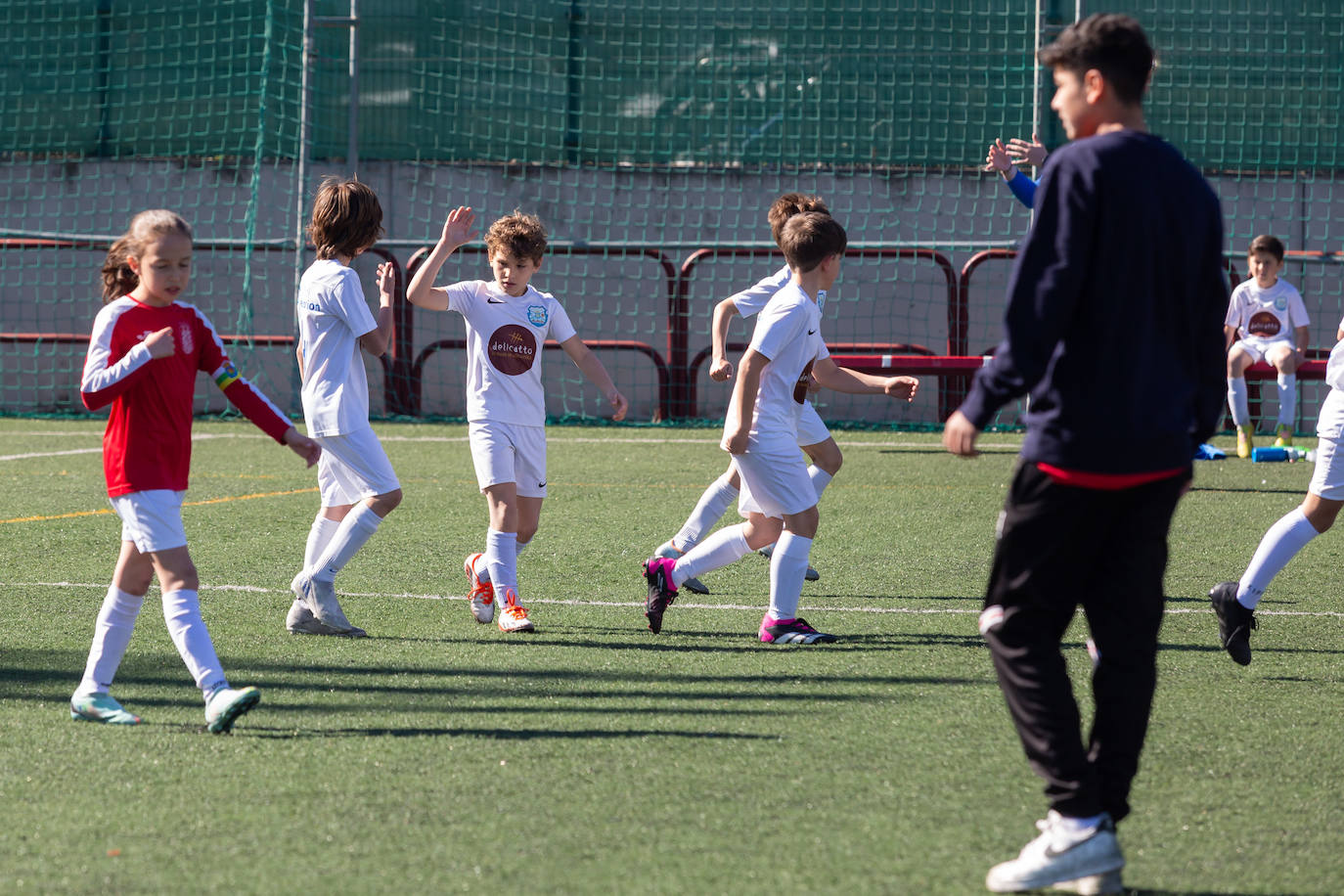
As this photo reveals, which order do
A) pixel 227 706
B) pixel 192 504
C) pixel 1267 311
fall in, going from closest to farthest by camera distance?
pixel 227 706 → pixel 192 504 → pixel 1267 311

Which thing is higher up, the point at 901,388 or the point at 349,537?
the point at 901,388

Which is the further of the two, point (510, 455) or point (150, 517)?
point (510, 455)

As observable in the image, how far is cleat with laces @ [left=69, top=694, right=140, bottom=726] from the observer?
3887 millimetres

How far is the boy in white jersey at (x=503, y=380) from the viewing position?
5.40 m

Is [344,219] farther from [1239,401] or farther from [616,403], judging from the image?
[1239,401]

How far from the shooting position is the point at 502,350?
5496mm

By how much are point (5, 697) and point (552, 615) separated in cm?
196

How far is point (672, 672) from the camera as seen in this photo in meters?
4.58

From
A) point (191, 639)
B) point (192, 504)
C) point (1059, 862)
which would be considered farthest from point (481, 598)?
point (192, 504)

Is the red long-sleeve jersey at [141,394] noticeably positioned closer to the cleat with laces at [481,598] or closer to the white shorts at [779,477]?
the cleat with laces at [481,598]

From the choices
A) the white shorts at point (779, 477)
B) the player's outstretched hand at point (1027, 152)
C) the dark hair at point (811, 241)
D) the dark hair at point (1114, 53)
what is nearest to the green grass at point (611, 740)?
the white shorts at point (779, 477)

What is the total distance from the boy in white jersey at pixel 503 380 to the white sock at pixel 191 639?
1.56 m

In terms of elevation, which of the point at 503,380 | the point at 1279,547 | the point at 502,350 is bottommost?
the point at 1279,547

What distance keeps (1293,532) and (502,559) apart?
2.66 metres
